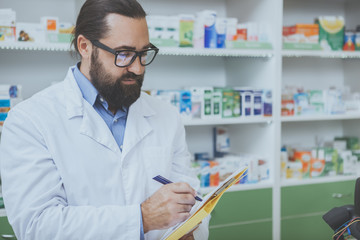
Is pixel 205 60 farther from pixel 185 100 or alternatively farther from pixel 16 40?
pixel 16 40

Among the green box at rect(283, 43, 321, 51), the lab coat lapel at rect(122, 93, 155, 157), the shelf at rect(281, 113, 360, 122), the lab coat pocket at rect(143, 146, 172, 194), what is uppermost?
the green box at rect(283, 43, 321, 51)

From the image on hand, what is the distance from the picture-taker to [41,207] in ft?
4.18

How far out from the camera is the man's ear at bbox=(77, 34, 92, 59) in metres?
1.52

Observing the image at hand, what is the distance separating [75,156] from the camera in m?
1.40

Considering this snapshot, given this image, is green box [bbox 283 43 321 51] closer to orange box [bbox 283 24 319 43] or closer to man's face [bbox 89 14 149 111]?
orange box [bbox 283 24 319 43]

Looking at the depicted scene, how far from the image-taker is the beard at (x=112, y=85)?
4.87ft

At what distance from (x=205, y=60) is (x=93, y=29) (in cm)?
169

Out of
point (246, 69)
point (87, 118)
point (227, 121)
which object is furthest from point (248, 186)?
point (87, 118)

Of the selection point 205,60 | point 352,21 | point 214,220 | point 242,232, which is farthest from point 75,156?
point 352,21

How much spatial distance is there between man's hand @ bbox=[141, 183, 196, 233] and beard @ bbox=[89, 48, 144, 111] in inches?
15.8

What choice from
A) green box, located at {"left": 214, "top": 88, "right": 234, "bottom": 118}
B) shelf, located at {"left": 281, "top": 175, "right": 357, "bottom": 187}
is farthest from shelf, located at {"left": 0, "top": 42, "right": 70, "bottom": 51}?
shelf, located at {"left": 281, "top": 175, "right": 357, "bottom": 187}

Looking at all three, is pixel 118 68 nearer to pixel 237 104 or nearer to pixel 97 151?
pixel 97 151

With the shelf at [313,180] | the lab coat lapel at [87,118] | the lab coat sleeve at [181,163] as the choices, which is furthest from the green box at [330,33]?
the lab coat lapel at [87,118]

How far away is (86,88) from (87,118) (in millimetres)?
146
